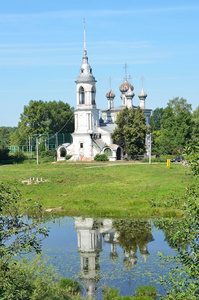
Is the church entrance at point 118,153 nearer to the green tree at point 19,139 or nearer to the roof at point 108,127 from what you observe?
the roof at point 108,127

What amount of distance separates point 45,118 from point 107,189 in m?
53.2

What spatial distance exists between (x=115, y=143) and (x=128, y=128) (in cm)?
523

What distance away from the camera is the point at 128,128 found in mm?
60656

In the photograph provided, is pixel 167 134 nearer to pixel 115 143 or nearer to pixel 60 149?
pixel 115 143

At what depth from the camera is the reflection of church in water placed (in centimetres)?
1888

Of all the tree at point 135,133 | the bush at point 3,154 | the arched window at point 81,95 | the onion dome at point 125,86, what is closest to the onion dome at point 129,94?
the onion dome at point 125,86

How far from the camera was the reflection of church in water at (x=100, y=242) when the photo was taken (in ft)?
61.9

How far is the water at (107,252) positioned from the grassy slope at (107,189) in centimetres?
261

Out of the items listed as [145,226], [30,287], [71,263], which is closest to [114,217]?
[145,226]

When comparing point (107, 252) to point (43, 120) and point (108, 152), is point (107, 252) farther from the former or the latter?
point (43, 120)

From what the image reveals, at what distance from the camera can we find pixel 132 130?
60.4 m

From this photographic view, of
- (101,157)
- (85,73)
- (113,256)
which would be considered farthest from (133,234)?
(85,73)

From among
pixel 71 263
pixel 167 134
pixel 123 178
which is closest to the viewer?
pixel 71 263

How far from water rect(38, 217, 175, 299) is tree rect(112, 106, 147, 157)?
106ft
